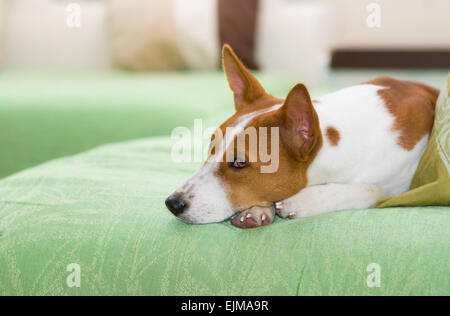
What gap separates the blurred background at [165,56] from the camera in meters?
2.32

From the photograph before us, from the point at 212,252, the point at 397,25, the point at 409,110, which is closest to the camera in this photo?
the point at 212,252

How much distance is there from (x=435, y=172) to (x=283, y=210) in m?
0.33

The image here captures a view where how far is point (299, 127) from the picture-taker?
1.07 meters

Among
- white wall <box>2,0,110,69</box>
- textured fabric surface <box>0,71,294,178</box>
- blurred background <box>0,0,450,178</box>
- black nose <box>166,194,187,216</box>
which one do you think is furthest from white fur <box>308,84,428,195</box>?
white wall <box>2,0,110,69</box>

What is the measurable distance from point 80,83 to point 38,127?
1.65 feet

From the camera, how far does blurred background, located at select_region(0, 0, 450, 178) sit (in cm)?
232

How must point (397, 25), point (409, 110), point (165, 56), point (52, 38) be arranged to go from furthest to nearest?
point (397, 25) → point (52, 38) → point (165, 56) → point (409, 110)

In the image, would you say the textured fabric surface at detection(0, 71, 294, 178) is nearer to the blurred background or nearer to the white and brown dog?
the blurred background

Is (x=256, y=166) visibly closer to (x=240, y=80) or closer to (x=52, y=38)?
(x=240, y=80)

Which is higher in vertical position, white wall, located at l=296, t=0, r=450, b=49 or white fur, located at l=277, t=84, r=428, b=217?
white wall, located at l=296, t=0, r=450, b=49

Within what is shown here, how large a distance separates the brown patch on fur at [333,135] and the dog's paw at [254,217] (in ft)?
0.68

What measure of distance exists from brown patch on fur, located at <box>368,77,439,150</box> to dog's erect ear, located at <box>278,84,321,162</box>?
0.24 m

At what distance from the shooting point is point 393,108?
121 cm

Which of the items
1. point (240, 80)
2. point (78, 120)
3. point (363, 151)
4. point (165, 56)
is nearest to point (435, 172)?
point (363, 151)
